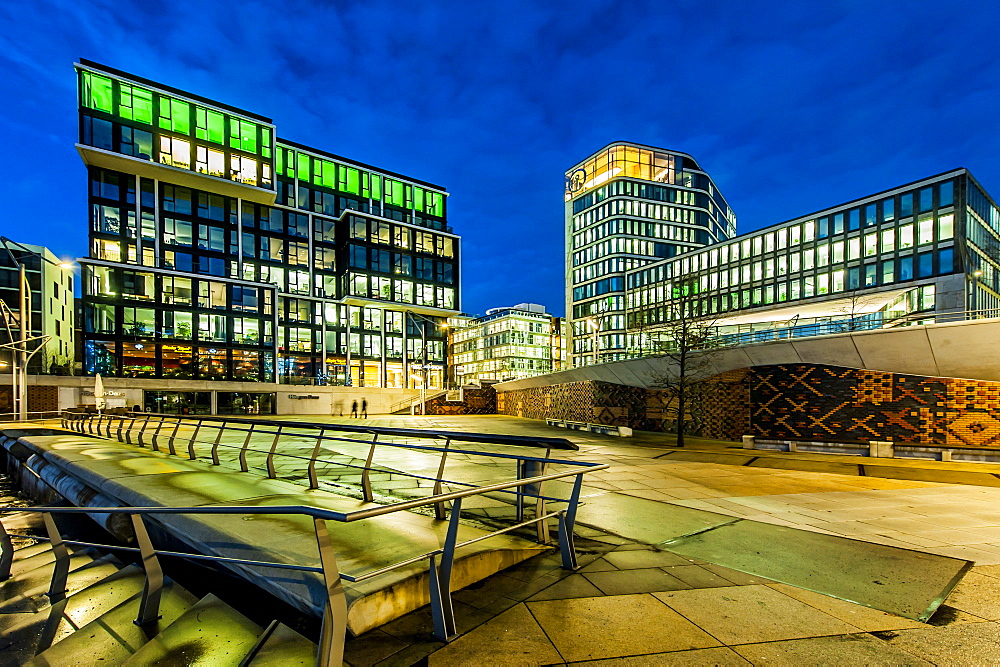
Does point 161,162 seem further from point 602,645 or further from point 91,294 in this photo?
point 602,645

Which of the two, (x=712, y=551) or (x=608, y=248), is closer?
(x=712, y=551)

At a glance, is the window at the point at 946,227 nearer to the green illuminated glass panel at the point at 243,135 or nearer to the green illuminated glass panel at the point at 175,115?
the green illuminated glass panel at the point at 243,135

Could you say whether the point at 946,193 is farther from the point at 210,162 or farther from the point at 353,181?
the point at 210,162

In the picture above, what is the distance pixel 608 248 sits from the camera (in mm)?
86438

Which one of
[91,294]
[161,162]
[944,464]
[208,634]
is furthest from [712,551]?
[161,162]

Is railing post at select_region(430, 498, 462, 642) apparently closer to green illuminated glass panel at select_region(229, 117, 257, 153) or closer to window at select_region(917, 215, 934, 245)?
window at select_region(917, 215, 934, 245)

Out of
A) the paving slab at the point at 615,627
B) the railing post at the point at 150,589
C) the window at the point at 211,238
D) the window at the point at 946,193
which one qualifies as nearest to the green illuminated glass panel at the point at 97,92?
the window at the point at 211,238

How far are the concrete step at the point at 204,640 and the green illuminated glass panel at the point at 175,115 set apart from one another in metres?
67.9

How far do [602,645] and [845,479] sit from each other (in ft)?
42.3

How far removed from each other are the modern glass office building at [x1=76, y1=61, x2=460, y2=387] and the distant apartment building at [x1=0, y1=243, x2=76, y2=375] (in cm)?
601

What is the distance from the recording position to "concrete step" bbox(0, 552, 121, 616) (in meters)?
6.38

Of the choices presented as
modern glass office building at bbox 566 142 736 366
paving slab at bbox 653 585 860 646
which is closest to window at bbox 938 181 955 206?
modern glass office building at bbox 566 142 736 366

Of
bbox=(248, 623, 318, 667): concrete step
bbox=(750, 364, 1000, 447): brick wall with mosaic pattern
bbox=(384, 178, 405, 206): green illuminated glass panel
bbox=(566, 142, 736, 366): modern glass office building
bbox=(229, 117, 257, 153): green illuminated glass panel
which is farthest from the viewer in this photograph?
bbox=(566, 142, 736, 366): modern glass office building

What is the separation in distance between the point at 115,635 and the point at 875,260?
216 ft
